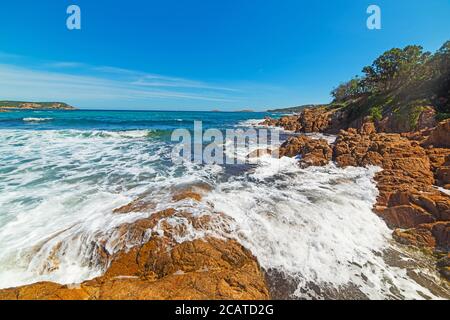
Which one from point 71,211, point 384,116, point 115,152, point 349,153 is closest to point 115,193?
point 71,211

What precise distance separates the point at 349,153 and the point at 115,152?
1856 centimetres

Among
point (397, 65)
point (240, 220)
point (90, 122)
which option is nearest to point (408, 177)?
point (240, 220)

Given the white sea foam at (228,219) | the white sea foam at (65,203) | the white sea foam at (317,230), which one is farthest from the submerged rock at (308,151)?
the white sea foam at (65,203)

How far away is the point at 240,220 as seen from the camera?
22.8 feet

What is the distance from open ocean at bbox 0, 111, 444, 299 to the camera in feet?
16.7

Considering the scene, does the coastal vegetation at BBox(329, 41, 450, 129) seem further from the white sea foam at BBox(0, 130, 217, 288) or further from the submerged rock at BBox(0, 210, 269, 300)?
the submerged rock at BBox(0, 210, 269, 300)

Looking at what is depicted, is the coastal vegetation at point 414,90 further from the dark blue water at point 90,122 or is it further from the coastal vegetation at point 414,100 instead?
the dark blue water at point 90,122

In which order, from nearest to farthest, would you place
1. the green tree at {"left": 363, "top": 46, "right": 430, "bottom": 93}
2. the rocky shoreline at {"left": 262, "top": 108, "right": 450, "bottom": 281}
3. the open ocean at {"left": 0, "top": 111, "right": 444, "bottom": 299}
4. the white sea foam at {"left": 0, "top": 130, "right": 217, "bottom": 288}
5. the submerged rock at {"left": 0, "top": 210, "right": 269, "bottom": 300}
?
the submerged rock at {"left": 0, "top": 210, "right": 269, "bottom": 300}, the open ocean at {"left": 0, "top": 111, "right": 444, "bottom": 299}, the white sea foam at {"left": 0, "top": 130, "right": 217, "bottom": 288}, the rocky shoreline at {"left": 262, "top": 108, "right": 450, "bottom": 281}, the green tree at {"left": 363, "top": 46, "right": 430, "bottom": 93}

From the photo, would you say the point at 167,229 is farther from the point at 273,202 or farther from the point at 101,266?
the point at 273,202

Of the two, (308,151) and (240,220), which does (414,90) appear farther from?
(240,220)

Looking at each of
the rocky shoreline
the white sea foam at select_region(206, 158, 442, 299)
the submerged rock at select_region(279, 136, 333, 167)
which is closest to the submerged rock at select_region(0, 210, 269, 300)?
the white sea foam at select_region(206, 158, 442, 299)

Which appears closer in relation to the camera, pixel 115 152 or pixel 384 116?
pixel 115 152

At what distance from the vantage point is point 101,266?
200 inches

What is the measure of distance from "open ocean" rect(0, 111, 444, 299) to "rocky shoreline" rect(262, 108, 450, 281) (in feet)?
1.84
